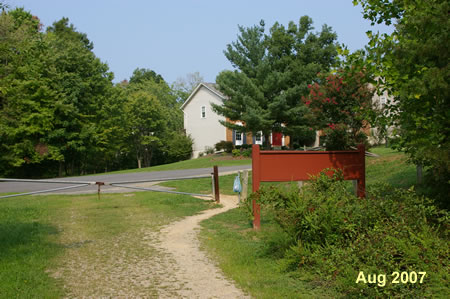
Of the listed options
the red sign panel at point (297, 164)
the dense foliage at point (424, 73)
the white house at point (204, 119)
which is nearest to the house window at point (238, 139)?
the white house at point (204, 119)

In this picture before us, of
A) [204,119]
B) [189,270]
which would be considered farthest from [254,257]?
[204,119]

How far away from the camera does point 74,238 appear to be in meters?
9.07

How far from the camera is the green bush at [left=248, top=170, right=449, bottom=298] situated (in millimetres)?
5027

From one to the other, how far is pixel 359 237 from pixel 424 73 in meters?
2.64

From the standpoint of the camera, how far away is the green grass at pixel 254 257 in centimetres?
552

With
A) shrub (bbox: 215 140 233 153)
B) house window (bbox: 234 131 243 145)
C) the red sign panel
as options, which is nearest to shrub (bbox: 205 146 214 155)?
shrub (bbox: 215 140 233 153)

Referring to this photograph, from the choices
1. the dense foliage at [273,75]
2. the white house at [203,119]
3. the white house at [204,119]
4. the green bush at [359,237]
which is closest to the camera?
the green bush at [359,237]

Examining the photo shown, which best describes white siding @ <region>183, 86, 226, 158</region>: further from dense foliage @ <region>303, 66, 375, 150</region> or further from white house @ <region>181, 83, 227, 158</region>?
dense foliage @ <region>303, 66, 375, 150</region>

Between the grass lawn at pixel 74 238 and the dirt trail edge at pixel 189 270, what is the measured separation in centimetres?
31

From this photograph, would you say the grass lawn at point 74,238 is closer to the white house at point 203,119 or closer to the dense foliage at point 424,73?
the dense foliage at point 424,73

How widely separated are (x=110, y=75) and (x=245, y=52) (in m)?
16.1

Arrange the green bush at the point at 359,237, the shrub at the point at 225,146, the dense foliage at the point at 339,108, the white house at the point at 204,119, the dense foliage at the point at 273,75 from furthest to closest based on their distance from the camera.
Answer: the white house at the point at 204,119 < the shrub at the point at 225,146 < the dense foliage at the point at 273,75 < the dense foliage at the point at 339,108 < the green bush at the point at 359,237

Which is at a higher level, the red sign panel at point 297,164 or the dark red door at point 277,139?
the dark red door at point 277,139

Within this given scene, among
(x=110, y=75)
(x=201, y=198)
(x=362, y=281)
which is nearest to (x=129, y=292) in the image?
(x=362, y=281)
